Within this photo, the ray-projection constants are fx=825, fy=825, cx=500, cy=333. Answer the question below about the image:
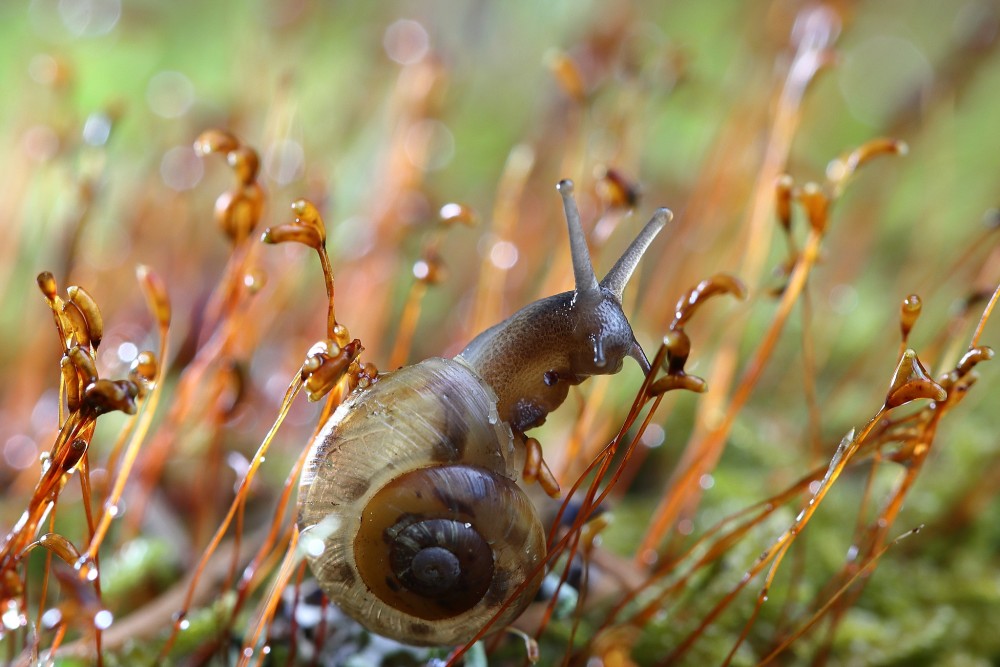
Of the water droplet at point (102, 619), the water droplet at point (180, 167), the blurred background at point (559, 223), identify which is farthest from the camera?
the water droplet at point (180, 167)

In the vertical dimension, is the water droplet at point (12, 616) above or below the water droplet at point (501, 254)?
below

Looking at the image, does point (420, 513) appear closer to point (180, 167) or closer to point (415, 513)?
point (415, 513)

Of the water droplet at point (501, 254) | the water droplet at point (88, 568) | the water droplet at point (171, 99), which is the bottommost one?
the water droplet at point (88, 568)

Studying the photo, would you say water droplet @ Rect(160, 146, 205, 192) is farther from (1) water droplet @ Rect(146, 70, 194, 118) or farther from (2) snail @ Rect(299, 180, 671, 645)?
(2) snail @ Rect(299, 180, 671, 645)

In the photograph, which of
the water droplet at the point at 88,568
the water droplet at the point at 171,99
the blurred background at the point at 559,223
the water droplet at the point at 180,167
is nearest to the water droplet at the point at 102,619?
the water droplet at the point at 88,568

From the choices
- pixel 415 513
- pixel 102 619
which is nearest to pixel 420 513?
pixel 415 513

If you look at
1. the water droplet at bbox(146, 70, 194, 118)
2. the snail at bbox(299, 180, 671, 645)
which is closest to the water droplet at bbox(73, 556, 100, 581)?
the snail at bbox(299, 180, 671, 645)

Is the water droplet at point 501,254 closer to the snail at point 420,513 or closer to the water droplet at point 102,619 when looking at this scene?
the snail at point 420,513

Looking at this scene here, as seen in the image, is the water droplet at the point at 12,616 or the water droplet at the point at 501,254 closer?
the water droplet at the point at 12,616
